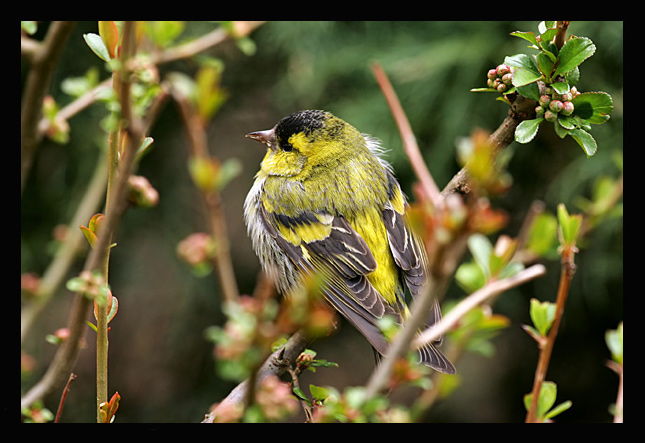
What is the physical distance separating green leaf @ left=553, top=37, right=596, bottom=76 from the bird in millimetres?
891

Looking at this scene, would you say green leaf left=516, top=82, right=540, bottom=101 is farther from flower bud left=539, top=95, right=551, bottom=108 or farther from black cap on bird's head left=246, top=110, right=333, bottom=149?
black cap on bird's head left=246, top=110, right=333, bottom=149

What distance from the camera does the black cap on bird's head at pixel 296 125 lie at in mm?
2023

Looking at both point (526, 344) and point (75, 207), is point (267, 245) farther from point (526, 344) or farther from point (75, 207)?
point (526, 344)

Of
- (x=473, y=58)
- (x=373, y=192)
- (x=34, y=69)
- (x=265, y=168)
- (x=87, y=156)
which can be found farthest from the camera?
(x=87, y=156)

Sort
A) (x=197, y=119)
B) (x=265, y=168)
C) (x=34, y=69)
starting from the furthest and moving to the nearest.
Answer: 1. (x=265, y=168)
2. (x=34, y=69)
3. (x=197, y=119)

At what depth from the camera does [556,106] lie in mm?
984

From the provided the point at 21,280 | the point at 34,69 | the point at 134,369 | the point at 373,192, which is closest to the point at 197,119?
the point at 34,69

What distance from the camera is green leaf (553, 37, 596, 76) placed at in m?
0.95

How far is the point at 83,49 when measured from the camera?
279 centimetres

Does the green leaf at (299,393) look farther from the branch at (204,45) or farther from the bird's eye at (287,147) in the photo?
the bird's eye at (287,147)

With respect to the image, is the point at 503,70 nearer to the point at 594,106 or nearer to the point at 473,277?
the point at 594,106

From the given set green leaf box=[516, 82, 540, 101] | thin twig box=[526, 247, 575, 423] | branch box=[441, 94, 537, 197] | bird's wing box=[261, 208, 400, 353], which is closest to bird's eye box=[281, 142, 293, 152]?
bird's wing box=[261, 208, 400, 353]

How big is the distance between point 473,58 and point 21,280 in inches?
87.5

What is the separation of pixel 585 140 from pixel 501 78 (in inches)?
7.2
